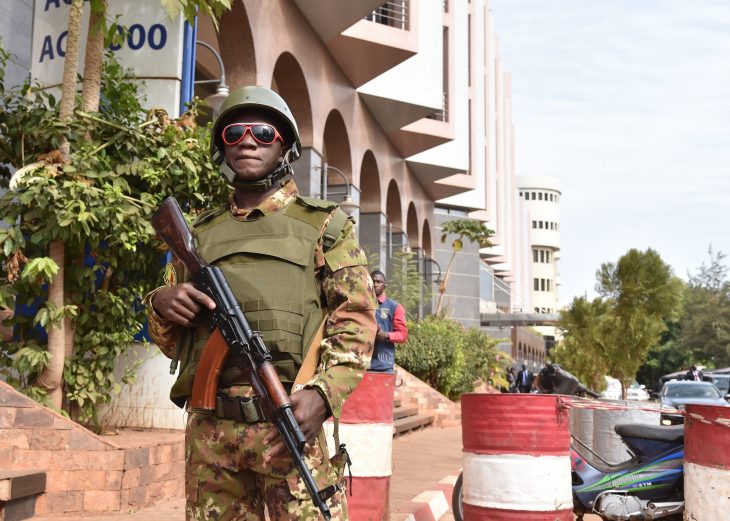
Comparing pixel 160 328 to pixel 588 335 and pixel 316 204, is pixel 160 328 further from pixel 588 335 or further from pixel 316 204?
pixel 588 335

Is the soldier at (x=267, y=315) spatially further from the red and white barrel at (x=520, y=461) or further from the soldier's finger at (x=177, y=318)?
the red and white barrel at (x=520, y=461)

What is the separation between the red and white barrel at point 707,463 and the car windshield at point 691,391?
1387 cm

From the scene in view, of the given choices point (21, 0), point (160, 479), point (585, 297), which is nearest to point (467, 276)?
point (585, 297)

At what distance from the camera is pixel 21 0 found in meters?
10.3

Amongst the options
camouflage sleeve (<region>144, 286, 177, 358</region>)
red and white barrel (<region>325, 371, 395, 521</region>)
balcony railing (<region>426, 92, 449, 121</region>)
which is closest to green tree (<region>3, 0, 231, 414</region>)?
red and white barrel (<region>325, 371, 395, 521</region>)

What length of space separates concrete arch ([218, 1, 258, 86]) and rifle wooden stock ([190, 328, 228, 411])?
1187 cm

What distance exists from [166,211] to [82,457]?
3.62 meters

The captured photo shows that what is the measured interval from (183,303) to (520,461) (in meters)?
2.63

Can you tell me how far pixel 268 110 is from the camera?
278 cm

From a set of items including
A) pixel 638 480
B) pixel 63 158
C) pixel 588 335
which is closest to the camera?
pixel 638 480

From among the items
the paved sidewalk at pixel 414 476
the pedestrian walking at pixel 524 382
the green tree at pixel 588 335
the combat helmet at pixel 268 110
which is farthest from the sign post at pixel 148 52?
the pedestrian walking at pixel 524 382

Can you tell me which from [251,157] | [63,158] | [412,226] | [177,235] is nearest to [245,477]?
[177,235]

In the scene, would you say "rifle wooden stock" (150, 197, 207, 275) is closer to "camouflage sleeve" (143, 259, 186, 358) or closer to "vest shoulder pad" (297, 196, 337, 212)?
"camouflage sleeve" (143, 259, 186, 358)

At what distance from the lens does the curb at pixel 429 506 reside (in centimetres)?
602
